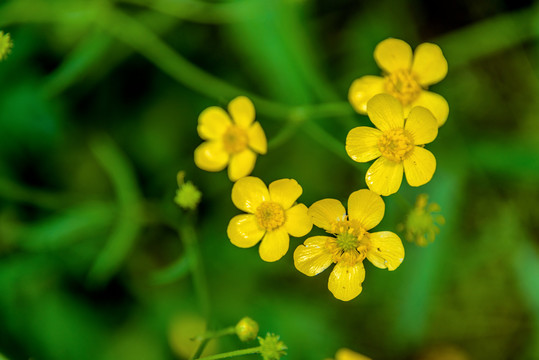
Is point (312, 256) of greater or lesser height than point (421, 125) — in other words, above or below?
below

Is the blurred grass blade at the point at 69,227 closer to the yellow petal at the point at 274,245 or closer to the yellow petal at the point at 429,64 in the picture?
the yellow petal at the point at 274,245

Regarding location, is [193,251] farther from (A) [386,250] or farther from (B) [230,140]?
(A) [386,250]

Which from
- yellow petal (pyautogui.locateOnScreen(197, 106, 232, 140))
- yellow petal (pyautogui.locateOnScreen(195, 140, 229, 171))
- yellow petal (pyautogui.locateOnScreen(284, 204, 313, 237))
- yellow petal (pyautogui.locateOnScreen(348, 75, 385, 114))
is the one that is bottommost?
yellow petal (pyautogui.locateOnScreen(284, 204, 313, 237))

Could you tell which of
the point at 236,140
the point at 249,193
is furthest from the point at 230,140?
the point at 249,193

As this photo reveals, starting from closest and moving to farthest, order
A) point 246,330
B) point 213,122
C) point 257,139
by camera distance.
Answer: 1. point 246,330
2. point 257,139
3. point 213,122

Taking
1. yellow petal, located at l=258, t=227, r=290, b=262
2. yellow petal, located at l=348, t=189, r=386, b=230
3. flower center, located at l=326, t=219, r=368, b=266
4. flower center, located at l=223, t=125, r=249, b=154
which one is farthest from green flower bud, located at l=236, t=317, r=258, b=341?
flower center, located at l=223, t=125, r=249, b=154

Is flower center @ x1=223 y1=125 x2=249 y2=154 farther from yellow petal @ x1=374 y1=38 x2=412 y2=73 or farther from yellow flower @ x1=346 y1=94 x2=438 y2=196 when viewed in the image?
yellow petal @ x1=374 y1=38 x2=412 y2=73
